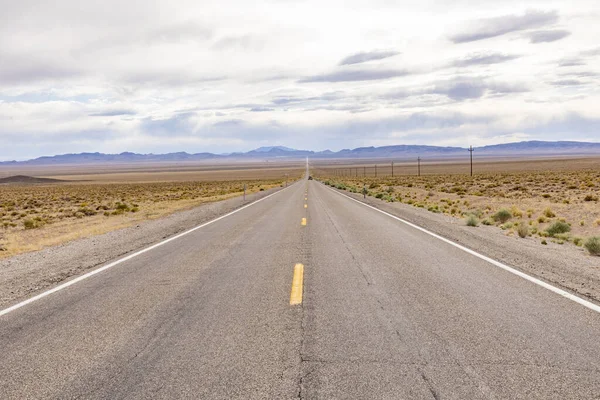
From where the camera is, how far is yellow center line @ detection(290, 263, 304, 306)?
675cm

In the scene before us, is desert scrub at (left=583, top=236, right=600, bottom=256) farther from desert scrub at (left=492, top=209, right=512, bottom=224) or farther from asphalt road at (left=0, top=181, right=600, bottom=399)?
desert scrub at (left=492, top=209, right=512, bottom=224)

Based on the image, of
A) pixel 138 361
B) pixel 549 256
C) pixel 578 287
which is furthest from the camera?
pixel 549 256

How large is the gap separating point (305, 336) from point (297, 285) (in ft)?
7.73

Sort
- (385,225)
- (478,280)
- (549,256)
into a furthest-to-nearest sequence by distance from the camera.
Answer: (385,225), (549,256), (478,280)

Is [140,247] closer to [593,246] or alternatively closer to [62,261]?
[62,261]

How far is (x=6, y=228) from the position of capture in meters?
23.8

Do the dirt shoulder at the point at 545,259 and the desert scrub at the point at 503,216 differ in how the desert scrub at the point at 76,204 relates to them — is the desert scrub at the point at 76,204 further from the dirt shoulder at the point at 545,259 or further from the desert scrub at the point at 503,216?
the desert scrub at the point at 503,216

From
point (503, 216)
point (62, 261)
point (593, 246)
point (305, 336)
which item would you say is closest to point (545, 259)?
point (593, 246)

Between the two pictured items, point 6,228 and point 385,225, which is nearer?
point 385,225

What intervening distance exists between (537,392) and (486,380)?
0.38m

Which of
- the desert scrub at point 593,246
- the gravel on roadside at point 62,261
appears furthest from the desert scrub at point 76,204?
the desert scrub at point 593,246

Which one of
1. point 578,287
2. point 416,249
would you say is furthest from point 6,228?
point 578,287

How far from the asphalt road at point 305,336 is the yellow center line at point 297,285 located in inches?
2.4

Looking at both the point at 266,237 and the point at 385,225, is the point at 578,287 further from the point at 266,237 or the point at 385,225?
the point at 385,225
